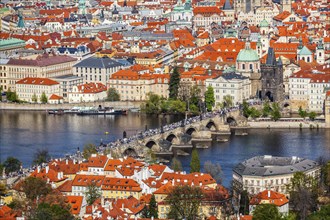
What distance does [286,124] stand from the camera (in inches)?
2093

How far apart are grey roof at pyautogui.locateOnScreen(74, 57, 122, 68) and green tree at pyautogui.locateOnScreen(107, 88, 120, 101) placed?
2410 millimetres

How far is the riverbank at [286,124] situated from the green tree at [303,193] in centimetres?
1401

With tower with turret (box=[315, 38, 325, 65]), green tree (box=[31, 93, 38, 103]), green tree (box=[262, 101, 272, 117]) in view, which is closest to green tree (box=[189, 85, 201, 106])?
green tree (box=[262, 101, 272, 117])

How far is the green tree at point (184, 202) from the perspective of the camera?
35.3m

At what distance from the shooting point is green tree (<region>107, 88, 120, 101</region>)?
59781 mm

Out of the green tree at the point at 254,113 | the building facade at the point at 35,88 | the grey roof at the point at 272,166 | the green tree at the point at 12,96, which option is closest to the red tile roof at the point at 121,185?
the grey roof at the point at 272,166

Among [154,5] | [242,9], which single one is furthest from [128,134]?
[154,5]

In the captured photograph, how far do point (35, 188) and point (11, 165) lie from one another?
16.5 ft

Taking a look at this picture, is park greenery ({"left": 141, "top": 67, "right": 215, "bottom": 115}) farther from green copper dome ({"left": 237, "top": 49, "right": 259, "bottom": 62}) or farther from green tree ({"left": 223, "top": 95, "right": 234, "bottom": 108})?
green copper dome ({"left": 237, "top": 49, "right": 259, "bottom": 62})

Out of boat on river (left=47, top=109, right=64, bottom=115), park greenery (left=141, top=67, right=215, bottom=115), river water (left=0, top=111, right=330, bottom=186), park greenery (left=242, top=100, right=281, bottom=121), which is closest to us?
river water (left=0, top=111, right=330, bottom=186)

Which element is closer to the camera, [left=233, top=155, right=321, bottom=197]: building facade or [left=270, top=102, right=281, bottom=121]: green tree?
[left=233, top=155, right=321, bottom=197]: building facade

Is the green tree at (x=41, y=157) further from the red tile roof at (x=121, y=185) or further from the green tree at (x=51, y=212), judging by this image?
the green tree at (x=51, y=212)

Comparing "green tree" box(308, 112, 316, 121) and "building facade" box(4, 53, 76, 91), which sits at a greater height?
"building facade" box(4, 53, 76, 91)

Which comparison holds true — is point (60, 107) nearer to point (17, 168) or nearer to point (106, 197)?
point (17, 168)
